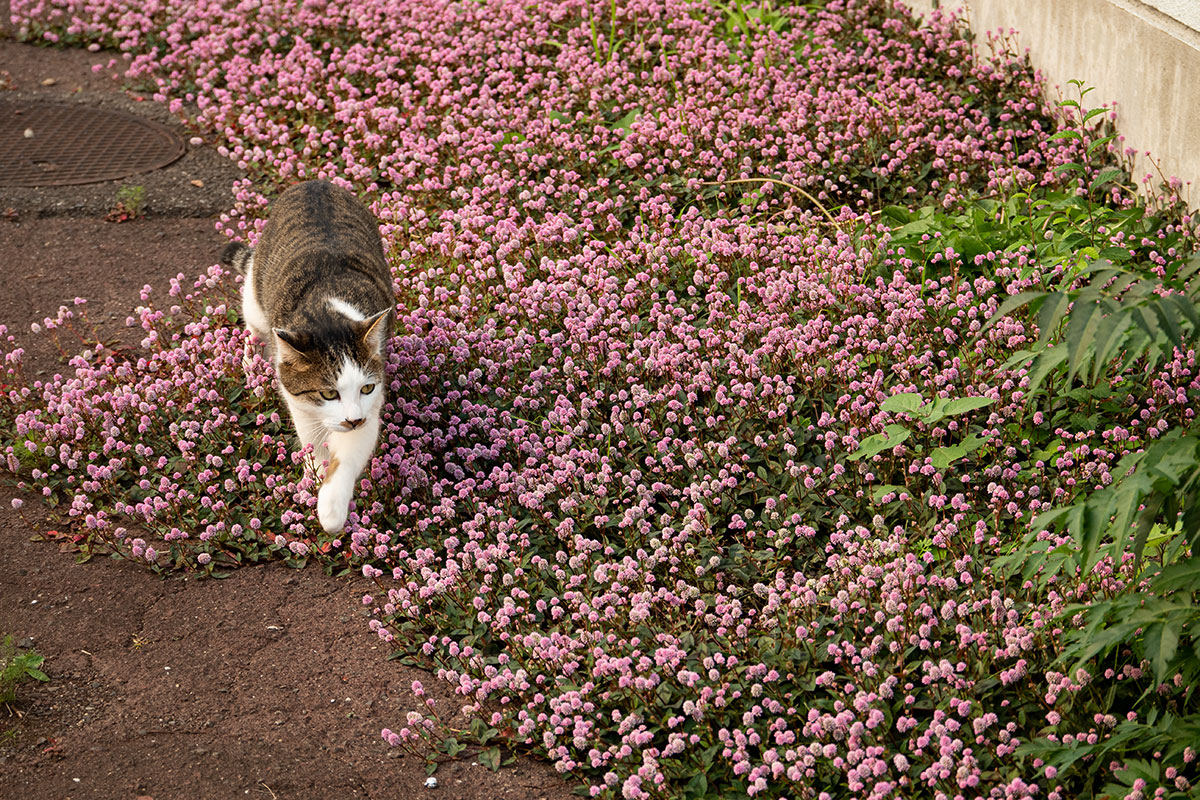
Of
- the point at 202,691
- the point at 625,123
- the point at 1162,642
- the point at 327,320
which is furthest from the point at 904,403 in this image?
the point at 625,123

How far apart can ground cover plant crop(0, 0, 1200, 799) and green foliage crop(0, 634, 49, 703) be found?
2.61 feet

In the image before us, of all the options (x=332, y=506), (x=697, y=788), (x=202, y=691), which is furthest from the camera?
(x=332, y=506)

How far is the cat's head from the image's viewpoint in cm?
537

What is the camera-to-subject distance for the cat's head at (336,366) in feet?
17.6

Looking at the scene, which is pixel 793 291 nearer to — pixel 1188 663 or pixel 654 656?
pixel 654 656

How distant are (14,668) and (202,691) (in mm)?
771

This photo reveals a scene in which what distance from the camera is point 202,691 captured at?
15.8 feet

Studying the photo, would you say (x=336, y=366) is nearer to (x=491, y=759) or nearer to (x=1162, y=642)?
(x=491, y=759)

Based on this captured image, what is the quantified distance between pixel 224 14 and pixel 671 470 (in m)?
8.63

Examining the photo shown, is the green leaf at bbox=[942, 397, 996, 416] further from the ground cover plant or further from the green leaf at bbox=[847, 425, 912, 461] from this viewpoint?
the green leaf at bbox=[847, 425, 912, 461]

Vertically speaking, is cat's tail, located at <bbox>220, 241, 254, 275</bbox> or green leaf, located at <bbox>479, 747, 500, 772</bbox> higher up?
cat's tail, located at <bbox>220, 241, 254, 275</bbox>

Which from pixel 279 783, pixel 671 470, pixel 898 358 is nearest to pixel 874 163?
pixel 898 358

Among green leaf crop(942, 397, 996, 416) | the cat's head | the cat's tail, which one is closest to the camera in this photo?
green leaf crop(942, 397, 996, 416)

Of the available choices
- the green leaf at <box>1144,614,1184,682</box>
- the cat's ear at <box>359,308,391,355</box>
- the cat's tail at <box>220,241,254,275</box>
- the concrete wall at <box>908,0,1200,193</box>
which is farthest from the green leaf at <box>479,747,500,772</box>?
the concrete wall at <box>908,0,1200,193</box>
